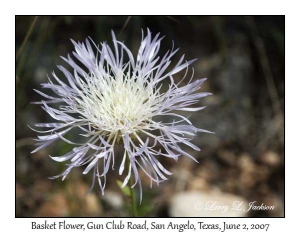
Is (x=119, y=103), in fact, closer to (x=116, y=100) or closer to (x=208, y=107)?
(x=116, y=100)

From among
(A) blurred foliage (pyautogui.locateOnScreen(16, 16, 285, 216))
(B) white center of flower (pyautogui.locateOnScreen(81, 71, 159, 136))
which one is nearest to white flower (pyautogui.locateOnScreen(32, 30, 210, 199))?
(B) white center of flower (pyautogui.locateOnScreen(81, 71, 159, 136))

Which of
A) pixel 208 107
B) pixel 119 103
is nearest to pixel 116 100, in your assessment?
pixel 119 103

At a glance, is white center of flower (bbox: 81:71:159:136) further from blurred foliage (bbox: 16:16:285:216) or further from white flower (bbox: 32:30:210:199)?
blurred foliage (bbox: 16:16:285:216)

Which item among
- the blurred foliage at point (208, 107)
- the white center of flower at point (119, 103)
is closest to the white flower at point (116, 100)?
the white center of flower at point (119, 103)

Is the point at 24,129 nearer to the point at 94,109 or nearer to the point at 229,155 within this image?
the point at 229,155

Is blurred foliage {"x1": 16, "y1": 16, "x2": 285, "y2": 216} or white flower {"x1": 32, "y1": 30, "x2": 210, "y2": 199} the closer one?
white flower {"x1": 32, "y1": 30, "x2": 210, "y2": 199}

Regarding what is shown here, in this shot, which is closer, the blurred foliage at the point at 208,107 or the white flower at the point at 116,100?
the white flower at the point at 116,100

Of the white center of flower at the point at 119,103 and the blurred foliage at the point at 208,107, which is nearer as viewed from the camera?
the white center of flower at the point at 119,103

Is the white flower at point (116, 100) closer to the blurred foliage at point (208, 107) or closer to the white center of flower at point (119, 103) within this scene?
the white center of flower at point (119, 103)

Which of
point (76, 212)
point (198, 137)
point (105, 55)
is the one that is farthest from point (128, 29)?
point (105, 55)
